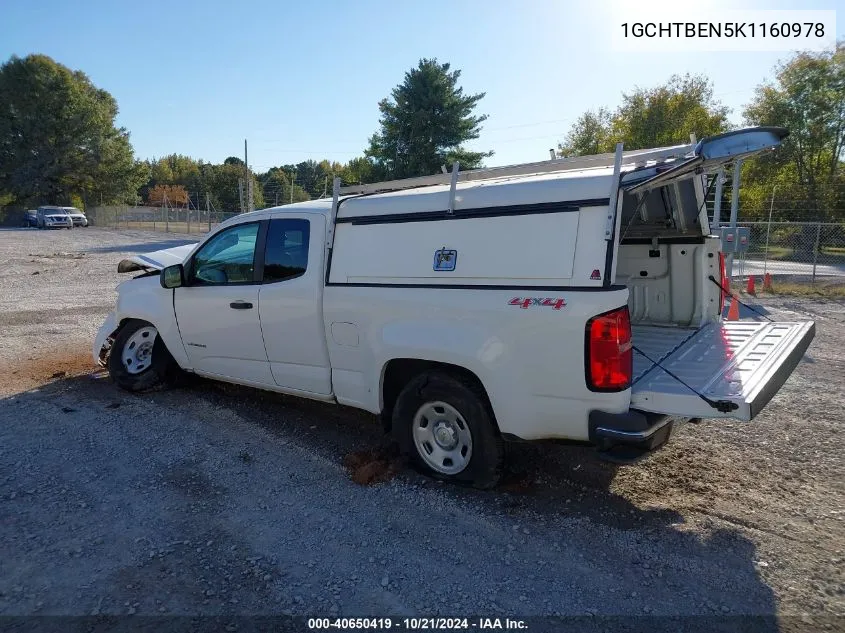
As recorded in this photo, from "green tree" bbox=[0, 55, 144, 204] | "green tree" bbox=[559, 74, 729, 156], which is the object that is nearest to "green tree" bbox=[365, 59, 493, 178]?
"green tree" bbox=[559, 74, 729, 156]

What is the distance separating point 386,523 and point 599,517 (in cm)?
135

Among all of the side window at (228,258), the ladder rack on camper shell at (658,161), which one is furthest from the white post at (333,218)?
the side window at (228,258)

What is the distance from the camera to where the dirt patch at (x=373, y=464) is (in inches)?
167

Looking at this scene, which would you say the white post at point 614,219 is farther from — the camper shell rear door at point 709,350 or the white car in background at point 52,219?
the white car in background at point 52,219

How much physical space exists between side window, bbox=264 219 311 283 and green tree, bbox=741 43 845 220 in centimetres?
3475

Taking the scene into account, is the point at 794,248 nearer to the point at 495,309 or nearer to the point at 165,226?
the point at 495,309

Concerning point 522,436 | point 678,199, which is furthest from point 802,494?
point 678,199

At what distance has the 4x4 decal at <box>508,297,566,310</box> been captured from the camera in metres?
3.33

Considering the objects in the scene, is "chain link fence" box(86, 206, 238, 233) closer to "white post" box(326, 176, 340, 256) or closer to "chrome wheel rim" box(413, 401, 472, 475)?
"white post" box(326, 176, 340, 256)

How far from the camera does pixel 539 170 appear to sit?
391 cm

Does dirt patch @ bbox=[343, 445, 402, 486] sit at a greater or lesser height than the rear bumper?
lesser

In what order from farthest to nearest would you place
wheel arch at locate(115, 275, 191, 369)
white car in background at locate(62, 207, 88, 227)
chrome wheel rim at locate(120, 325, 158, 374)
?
white car in background at locate(62, 207, 88, 227) < chrome wheel rim at locate(120, 325, 158, 374) < wheel arch at locate(115, 275, 191, 369)

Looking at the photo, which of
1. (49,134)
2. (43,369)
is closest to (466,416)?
(43,369)

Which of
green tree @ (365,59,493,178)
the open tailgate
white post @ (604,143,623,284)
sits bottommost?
the open tailgate
